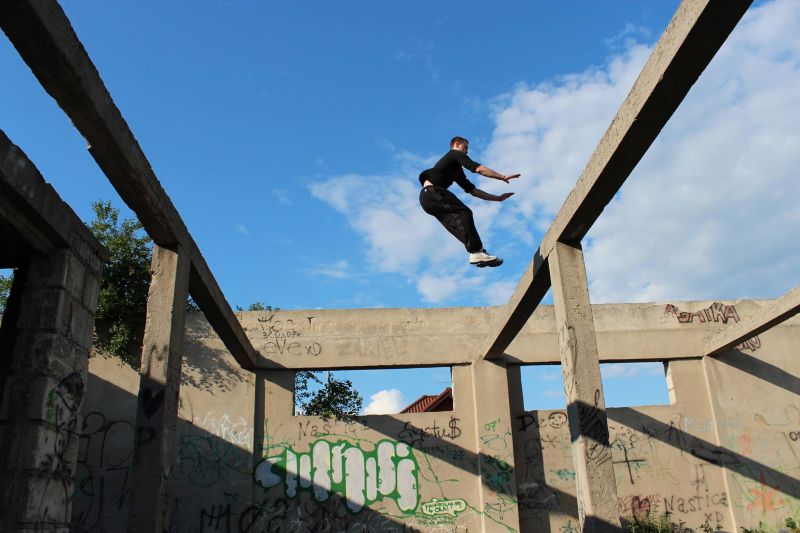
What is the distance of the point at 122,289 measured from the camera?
34.3 ft

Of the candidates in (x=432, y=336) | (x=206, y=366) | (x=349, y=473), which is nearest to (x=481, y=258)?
(x=432, y=336)

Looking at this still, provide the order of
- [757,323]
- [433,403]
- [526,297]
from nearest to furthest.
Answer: [526,297] → [757,323] → [433,403]

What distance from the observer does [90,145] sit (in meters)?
4.28

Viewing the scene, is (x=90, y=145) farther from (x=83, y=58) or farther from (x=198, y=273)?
(x=198, y=273)

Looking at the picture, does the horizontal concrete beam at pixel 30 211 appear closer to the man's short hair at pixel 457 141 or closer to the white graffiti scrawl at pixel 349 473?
the man's short hair at pixel 457 141

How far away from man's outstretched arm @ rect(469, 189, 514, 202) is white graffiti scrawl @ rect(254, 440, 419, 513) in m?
4.93

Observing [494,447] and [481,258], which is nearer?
[481,258]

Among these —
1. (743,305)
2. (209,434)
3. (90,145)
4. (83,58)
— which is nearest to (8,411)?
(90,145)

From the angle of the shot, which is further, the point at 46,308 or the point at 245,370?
the point at 245,370

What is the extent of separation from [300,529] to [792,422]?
7.93 metres

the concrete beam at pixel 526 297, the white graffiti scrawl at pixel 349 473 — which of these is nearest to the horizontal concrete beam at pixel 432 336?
the white graffiti scrawl at pixel 349 473

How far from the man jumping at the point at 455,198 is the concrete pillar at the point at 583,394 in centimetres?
70

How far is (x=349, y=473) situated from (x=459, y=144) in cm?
559

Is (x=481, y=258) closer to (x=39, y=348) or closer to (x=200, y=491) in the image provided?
(x=39, y=348)
